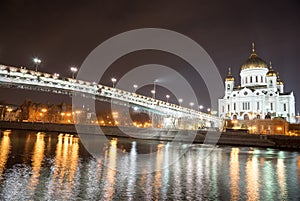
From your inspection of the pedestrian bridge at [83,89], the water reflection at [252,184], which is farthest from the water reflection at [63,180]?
the pedestrian bridge at [83,89]

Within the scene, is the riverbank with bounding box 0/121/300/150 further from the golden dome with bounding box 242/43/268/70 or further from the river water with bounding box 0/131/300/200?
the golden dome with bounding box 242/43/268/70

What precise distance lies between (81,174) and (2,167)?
3.65 m

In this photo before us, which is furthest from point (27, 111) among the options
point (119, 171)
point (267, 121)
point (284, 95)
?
point (119, 171)

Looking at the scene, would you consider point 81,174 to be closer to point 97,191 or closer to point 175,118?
point 97,191

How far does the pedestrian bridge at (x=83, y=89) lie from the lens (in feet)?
135

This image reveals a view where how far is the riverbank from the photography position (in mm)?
32200

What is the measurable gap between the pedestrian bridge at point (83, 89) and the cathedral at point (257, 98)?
326 inches

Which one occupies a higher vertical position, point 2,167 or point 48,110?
point 48,110

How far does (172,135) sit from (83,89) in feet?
69.7

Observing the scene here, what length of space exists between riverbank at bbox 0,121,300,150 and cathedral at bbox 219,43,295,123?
119 ft

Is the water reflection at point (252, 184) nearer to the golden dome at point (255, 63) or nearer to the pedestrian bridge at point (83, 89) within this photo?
the pedestrian bridge at point (83, 89)

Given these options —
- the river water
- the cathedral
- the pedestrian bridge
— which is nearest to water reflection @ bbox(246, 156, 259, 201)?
the river water

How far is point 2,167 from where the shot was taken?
1218cm

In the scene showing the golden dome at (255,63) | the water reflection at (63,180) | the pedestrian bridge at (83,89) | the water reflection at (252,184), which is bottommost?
the water reflection at (252,184)
